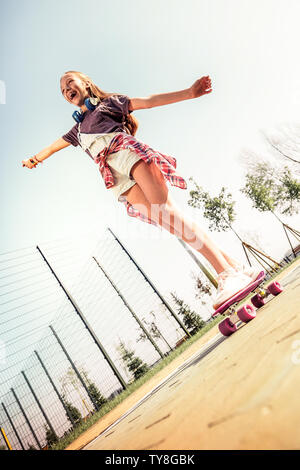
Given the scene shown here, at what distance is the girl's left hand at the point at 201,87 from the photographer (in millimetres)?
1720

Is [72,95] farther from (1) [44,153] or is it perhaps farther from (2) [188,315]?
(2) [188,315]

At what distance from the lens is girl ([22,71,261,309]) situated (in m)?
1.58

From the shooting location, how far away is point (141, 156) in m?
1.64

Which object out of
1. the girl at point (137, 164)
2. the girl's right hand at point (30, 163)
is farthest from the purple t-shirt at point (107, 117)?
the girl's right hand at point (30, 163)

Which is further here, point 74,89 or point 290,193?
point 290,193

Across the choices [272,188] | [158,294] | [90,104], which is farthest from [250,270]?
[272,188]

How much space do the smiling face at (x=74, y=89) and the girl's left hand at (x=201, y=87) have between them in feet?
2.97

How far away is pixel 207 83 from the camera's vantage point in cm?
173

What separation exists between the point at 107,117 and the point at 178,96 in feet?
1.76

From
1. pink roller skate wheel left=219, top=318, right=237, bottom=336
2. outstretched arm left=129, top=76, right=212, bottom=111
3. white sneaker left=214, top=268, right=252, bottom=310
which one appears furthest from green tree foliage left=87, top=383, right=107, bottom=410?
outstretched arm left=129, top=76, right=212, bottom=111

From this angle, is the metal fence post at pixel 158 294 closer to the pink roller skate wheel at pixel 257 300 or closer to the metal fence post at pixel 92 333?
the metal fence post at pixel 92 333

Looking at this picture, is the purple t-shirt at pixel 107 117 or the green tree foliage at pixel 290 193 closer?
the purple t-shirt at pixel 107 117

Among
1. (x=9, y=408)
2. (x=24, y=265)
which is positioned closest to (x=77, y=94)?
(x=24, y=265)
